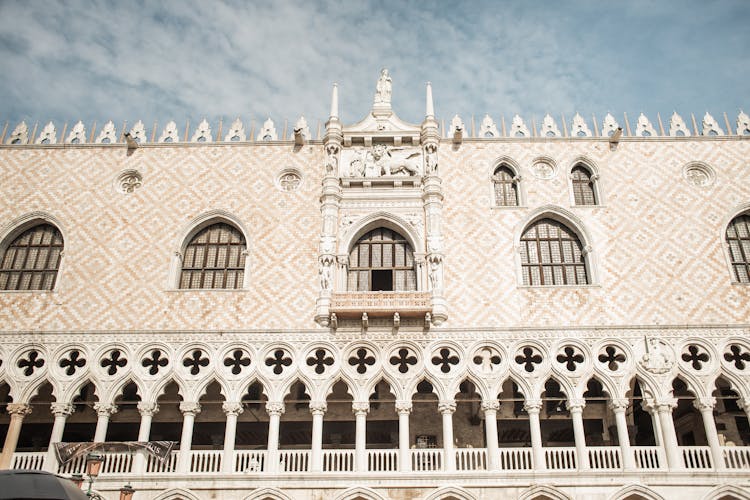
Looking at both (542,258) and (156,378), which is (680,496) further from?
(156,378)

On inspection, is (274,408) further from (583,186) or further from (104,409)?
(583,186)

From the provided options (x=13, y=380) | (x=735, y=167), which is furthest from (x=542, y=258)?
(x=13, y=380)

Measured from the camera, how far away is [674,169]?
67.7 feet

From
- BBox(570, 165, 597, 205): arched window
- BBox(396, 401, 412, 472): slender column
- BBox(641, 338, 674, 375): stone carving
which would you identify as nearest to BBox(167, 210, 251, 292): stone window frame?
BBox(396, 401, 412, 472): slender column

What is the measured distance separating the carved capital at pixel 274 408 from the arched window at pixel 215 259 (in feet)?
12.4

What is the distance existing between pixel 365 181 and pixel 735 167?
11400 millimetres

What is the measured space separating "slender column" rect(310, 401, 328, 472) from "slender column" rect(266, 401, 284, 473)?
872 millimetres

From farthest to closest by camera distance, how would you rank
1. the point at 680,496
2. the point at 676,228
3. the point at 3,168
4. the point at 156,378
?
the point at 3,168, the point at 676,228, the point at 156,378, the point at 680,496

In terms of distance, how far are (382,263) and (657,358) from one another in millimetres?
8001

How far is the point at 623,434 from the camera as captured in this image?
55.6 feet

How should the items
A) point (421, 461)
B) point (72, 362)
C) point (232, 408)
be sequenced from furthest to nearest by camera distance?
point (72, 362)
point (232, 408)
point (421, 461)

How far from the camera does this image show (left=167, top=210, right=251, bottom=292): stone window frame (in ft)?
63.4

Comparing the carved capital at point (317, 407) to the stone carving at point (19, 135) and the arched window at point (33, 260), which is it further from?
the stone carving at point (19, 135)

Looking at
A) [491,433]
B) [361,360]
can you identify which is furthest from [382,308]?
[491,433]
